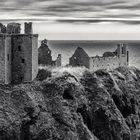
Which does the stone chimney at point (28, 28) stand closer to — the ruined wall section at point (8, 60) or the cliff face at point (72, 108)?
the ruined wall section at point (8, 60)

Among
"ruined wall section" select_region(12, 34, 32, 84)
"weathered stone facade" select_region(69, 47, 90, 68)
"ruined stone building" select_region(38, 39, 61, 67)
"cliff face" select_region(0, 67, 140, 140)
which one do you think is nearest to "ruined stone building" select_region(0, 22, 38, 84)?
"ruined wall section" select_region(12, 34, 32, 84)

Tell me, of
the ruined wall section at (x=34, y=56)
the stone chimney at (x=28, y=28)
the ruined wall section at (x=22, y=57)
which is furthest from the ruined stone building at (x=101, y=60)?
the ruined wall section at (x=22, y=57)

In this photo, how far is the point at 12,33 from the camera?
69.1m

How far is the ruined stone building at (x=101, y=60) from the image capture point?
84438mm

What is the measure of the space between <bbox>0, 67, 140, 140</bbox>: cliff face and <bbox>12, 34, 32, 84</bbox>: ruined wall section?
7.58 ft

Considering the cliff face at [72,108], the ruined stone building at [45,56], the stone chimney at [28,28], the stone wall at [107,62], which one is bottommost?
the cliff face at [72,108]

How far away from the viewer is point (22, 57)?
223ft

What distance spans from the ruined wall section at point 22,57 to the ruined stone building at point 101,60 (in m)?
19.3

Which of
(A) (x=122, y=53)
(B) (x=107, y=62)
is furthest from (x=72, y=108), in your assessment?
(A) (x=122, y=53)

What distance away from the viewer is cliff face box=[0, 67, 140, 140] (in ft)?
197

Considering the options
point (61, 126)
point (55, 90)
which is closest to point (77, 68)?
point (55, 90)

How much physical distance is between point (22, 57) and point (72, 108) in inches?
488

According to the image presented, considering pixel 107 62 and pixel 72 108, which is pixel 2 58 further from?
pixel 107 62

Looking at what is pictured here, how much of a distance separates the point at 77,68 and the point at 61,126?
20.1m
